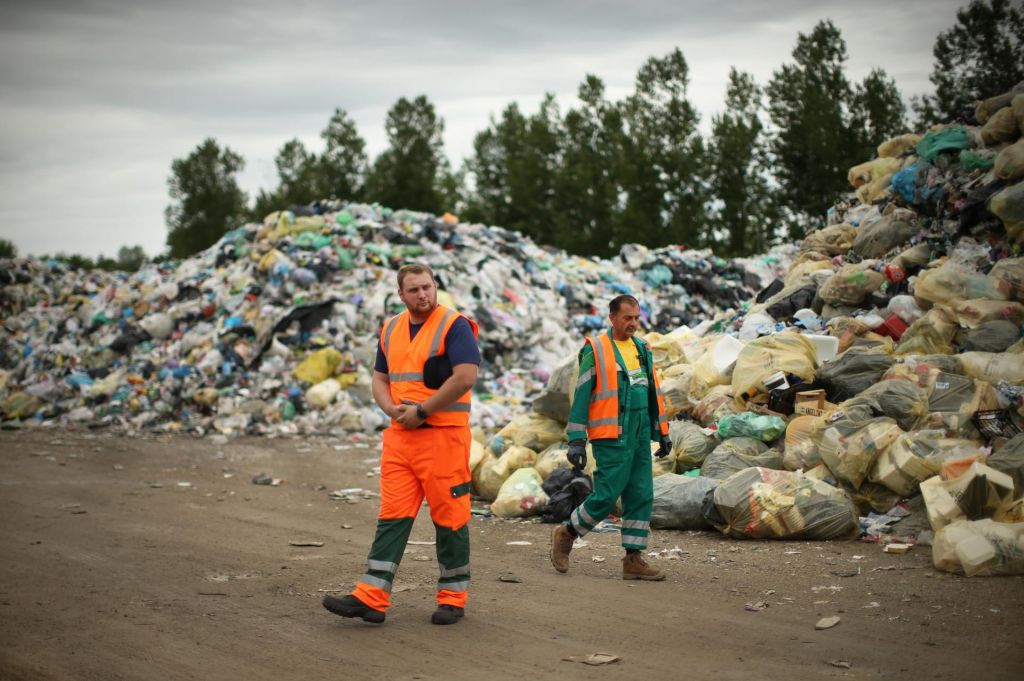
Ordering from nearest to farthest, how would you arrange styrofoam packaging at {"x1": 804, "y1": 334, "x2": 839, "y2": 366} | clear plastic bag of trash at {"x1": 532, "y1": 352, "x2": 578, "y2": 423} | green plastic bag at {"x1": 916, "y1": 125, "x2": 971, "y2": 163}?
1. styrofoam packaging at {"x1": 804, "y1": 334, "x2": 839, "y2": 366}
2. clear plastic bag of trash at {"x1": 532, "y1": 352, "x2": 578, "y2": 423}
3. green plastic bag at {"x1": 916, "y1": 125, "x2": 971, "y2": 163}

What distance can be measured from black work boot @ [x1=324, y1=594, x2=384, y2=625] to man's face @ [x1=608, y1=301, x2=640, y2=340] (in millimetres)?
2003

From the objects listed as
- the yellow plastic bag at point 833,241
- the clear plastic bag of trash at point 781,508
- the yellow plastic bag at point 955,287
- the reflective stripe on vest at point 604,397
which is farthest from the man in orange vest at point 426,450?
the yellow plastic bag at point 833,241

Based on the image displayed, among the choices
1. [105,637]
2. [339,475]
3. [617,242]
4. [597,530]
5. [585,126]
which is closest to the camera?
[105,637]

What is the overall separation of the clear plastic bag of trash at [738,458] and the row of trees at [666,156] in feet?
85.9

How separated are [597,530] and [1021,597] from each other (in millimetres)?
2803

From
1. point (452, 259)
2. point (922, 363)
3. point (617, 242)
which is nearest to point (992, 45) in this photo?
point (617, 242)

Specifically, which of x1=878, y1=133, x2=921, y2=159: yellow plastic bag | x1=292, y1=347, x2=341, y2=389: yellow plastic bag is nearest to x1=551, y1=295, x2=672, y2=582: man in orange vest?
x1=878, y1=133, x2=921, y2=159: yellow plastic bag

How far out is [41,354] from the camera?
50.9 ft

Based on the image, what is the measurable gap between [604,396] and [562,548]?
901 mm

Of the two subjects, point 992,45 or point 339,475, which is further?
point 992,45

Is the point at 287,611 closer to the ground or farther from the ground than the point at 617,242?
closer to the ground

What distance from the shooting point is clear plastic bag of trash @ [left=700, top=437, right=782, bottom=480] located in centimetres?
624

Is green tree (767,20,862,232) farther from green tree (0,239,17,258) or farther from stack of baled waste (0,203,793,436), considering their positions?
green tree (0,239,17,258)

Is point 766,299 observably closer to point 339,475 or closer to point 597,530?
point 597,530
